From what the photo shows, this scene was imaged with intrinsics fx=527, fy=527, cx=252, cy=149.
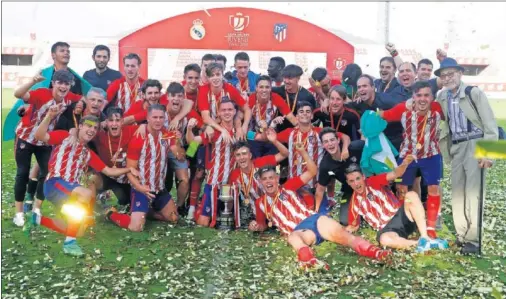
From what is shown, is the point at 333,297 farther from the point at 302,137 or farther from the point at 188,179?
the point at 188,179

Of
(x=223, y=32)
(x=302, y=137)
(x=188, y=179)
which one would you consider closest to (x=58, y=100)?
(x=188, y=179)

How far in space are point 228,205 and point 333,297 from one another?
2.59 meters

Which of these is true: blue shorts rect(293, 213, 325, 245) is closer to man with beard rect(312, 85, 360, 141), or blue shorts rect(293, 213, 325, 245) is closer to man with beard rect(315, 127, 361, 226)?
man with beard rect(315, 127, 361, 226)

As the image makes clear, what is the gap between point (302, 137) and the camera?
7.04 meters

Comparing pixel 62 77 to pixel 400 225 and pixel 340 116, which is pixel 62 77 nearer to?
pixel 340 116

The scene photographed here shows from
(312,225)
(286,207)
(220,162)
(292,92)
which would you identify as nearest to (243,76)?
(292,92)

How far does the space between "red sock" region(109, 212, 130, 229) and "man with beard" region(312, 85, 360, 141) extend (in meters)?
3.01

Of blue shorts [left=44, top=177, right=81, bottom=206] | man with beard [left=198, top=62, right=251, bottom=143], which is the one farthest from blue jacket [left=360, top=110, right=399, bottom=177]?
blue shorts [left=44, top=177, right=81, bottom=206]

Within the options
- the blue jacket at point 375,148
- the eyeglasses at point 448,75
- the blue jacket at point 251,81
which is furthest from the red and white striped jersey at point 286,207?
the blue jacket at point 251,81

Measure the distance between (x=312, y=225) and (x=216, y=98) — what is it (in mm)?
2460

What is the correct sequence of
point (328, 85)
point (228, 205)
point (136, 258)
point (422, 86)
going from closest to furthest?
point (136, 258) → point (422, 86) → point (228, 205) → point (328, 85)

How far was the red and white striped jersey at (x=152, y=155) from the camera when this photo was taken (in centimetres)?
682

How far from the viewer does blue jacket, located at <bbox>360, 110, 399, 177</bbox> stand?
22.1ft

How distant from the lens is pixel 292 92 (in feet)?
25.0
